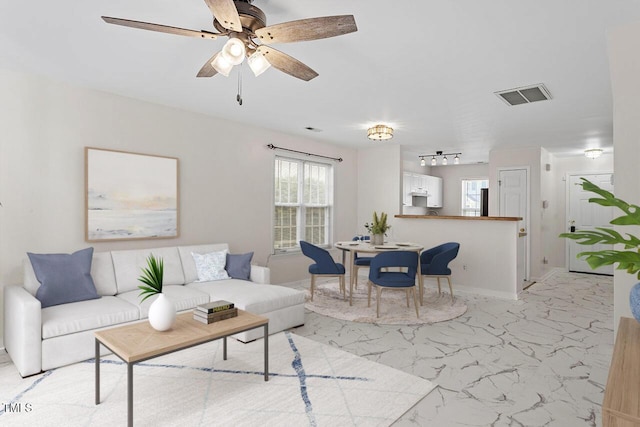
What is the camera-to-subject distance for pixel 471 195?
32.2 ft

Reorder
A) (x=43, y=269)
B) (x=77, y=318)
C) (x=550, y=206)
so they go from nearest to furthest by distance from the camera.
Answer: (x=77, y=318) < (x=43, y=269) < (x=550, y=206)

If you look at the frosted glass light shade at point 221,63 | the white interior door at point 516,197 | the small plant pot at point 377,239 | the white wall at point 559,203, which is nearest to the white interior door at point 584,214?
the white wall at point 559,203

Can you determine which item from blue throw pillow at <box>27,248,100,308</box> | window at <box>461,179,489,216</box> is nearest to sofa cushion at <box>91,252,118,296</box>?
blue throw pillow at <box>27,248,100,308</box>

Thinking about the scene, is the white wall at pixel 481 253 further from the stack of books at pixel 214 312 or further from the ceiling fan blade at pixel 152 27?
the ceiling fan blade at pixel 152 27

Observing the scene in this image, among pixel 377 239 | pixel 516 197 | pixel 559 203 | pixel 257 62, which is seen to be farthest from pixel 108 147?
pixel 559 203

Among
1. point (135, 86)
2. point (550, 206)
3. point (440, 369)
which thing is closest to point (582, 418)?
point (440, 369)

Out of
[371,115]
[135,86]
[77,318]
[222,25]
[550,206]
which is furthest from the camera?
[550,206]

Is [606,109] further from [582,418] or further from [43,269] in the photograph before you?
[43,269]

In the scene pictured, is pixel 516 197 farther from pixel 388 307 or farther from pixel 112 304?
pixel 112 304

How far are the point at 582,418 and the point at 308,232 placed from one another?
15.2 feet

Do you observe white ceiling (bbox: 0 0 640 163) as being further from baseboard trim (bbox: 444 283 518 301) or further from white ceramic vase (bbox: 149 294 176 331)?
baseboard trim (bbox: 444 283 518 301)

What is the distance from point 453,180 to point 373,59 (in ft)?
25.2

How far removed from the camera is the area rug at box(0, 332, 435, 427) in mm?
2201

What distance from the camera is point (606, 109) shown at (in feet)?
13.7
